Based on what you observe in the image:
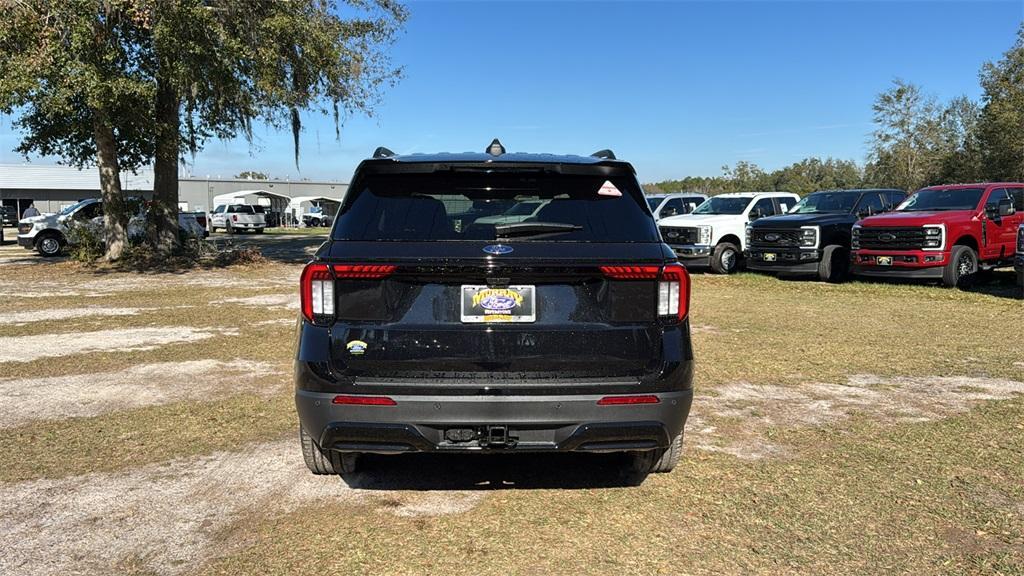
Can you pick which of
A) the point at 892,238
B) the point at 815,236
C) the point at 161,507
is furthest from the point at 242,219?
the point at 161,507

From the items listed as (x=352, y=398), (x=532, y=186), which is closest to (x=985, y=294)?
(x=532, y=186)

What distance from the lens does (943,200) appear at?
14.4 metres

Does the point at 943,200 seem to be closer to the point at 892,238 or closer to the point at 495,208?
the point at 892,238

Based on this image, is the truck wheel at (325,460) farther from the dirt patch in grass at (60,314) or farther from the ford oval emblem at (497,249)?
the dirt patch in grass at (60,314)

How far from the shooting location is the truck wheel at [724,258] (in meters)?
17.8

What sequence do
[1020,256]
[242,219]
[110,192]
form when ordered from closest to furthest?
[1020,256]
[110,192]
[242,219]

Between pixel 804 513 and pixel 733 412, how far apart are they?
1.92 metres

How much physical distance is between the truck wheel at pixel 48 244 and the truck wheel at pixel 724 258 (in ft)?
67.7

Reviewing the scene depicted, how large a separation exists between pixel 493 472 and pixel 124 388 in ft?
12.5

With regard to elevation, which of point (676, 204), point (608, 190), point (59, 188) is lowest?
point (608, 190)

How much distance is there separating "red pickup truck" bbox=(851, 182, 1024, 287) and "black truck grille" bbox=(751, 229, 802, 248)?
1285mm

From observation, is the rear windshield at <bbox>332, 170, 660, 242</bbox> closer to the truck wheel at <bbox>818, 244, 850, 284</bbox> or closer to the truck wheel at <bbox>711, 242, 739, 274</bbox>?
the truck wheel at <bbox>818, 244, 850, 284</bbox>

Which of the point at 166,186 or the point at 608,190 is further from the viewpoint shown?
the point at 166,186

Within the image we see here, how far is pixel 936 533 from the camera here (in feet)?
11.6
